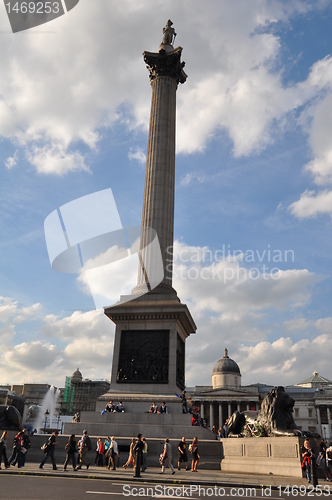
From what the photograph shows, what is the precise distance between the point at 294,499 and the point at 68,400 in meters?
Result: 118

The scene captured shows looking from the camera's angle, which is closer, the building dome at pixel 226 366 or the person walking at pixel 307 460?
the person walking at pixel 307 460

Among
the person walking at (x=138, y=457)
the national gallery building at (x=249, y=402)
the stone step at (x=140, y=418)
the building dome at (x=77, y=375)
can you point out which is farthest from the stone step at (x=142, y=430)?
the building dome at (x=77, y=375)

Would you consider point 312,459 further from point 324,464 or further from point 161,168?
point 161,168

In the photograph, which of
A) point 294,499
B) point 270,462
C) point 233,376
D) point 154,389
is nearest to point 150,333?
point 154,389

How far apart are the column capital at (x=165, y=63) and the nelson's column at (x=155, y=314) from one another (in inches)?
67.9

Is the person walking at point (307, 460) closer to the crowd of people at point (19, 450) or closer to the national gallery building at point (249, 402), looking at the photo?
the crowd of people at point (19, 450)

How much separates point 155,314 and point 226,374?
309 feet

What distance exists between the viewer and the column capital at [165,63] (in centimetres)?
3438

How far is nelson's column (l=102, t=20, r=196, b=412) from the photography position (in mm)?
24359

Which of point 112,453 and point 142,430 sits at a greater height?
point 142,430

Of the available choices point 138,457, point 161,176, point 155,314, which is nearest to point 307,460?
point 138,457

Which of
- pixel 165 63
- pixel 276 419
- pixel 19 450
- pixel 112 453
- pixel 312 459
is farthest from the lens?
pixel 165 63

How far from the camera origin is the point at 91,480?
1467 cm

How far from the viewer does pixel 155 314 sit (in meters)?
25.5
